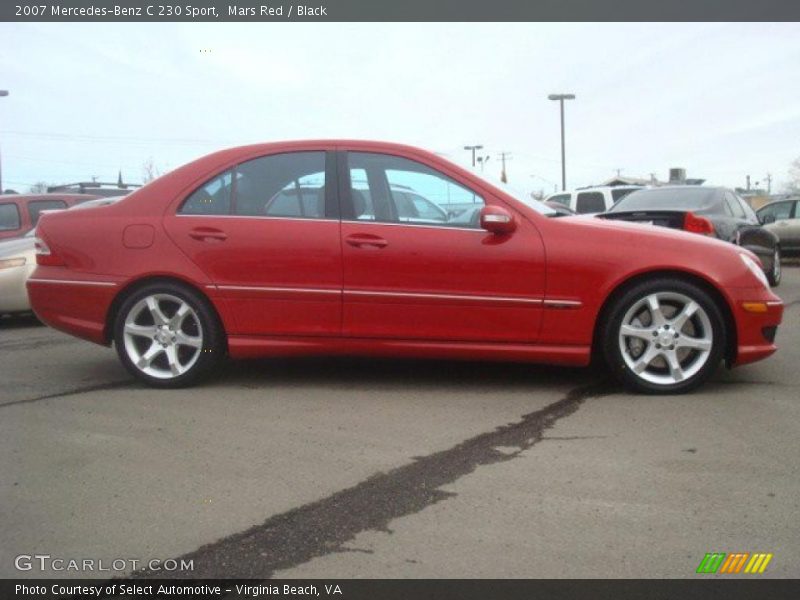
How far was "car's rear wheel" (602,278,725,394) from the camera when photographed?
15.8 ft

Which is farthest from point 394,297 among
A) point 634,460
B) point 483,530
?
point 483,530

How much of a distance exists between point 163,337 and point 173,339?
7 centimetres

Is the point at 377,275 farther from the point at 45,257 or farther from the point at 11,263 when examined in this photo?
the point at 11,263

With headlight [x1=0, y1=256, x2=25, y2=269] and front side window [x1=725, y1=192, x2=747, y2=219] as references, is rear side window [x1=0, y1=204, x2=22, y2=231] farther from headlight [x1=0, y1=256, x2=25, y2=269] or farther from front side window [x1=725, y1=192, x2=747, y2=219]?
front side window [x1=725, y1=192, x2=747, y2=219]

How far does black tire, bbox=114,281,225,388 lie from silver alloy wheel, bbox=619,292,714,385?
2548 millimetres

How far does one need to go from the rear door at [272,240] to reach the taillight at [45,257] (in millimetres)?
818

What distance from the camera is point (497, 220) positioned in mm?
4777

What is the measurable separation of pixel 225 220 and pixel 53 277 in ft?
4.07

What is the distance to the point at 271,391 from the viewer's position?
202 inches

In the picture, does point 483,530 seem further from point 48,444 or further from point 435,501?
point 48,444

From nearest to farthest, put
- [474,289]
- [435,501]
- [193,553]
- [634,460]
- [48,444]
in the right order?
1. [193,553]
2. [435,501]
3. [634,460]
4. [48,444]
5. [474,289]

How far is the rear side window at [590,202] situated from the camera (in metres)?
17.2

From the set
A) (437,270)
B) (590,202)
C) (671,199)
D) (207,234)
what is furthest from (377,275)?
(590,202)

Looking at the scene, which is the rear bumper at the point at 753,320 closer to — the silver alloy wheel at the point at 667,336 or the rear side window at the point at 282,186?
the silver alloy wheel at the point at 667,336
